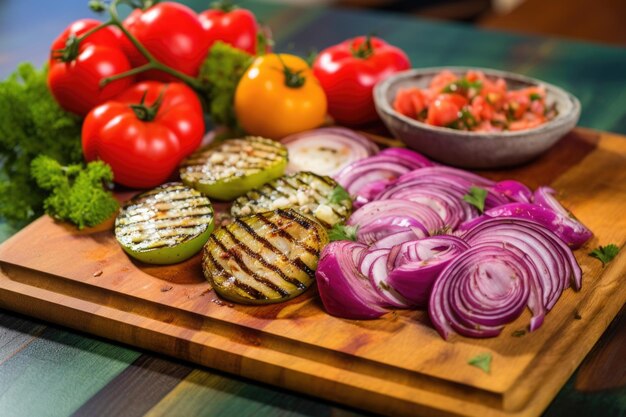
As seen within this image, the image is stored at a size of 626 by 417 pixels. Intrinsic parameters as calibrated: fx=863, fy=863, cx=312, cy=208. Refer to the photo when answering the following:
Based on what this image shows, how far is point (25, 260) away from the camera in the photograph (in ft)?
7.73

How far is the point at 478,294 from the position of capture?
199 centimetres

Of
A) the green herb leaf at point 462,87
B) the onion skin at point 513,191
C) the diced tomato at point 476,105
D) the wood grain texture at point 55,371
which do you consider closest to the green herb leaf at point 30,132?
the wood grain texture at point 55,371

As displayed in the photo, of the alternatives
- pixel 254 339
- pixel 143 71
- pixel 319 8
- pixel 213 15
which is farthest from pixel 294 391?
pixel 319 8

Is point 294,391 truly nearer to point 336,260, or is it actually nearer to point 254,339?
point 254,339

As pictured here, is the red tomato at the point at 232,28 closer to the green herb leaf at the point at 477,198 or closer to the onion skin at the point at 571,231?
the green herb leaf at the point at 477,198

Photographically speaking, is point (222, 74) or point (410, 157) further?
point (222, 74)

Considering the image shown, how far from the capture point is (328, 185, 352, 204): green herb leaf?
8.18 ft

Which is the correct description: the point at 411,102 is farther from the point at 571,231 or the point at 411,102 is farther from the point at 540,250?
the point at 540,250

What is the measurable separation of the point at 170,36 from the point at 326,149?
67 cm

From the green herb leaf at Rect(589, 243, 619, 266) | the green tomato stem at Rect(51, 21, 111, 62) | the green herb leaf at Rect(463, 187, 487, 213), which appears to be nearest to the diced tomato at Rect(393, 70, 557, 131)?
the green herb leaf at Rect(463, 187, 487, 213)

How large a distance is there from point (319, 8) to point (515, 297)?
2880mm

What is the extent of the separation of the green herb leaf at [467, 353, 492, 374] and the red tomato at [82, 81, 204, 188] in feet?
4.13

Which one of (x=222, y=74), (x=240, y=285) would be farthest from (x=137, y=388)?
(x=222, y=74)

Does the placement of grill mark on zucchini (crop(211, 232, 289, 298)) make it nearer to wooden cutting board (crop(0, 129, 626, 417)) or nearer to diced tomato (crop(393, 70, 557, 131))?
wooden cutting board (crop(0, 129, 626, 417))
